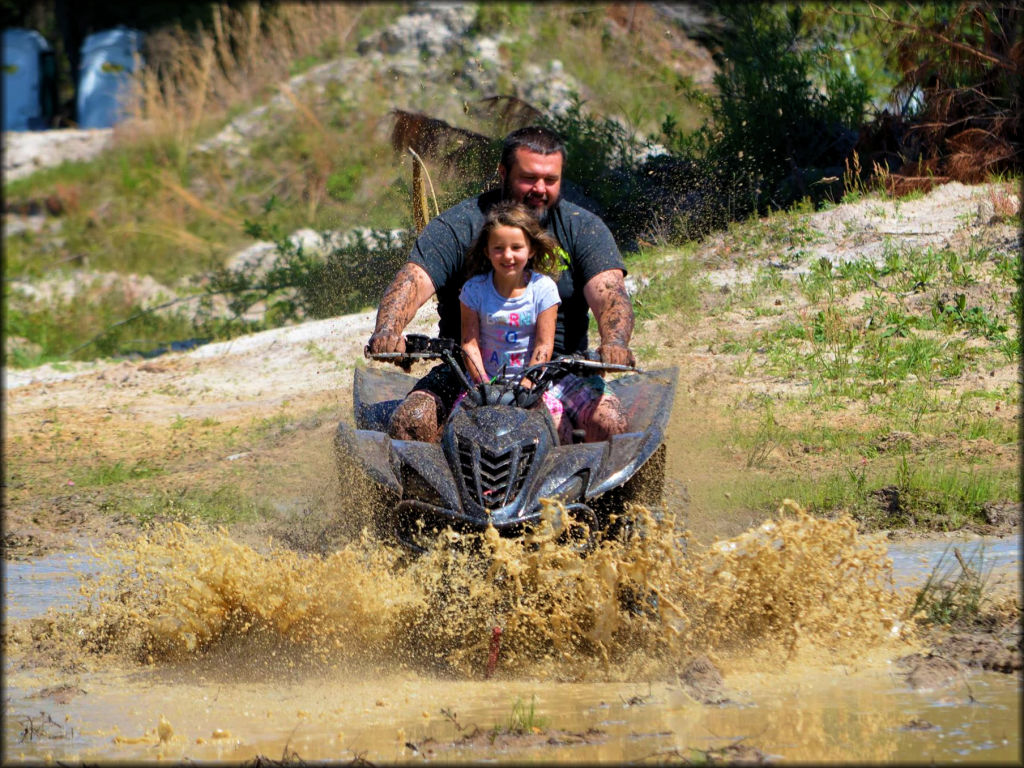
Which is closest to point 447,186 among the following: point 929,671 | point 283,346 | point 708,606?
point 283,346

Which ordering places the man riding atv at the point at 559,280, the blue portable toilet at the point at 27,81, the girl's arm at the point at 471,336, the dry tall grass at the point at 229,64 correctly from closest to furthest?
the girl's arm at the point at 471,336, the man riding atv at the point at 559,280, the dry tall grass at the point at 229,64, the blue portable toilet at the point at 27,81

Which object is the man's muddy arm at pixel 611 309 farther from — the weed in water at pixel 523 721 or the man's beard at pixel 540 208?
the weed in water at pixel 523 721

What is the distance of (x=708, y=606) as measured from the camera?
4.53 meters

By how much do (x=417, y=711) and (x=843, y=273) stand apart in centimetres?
657

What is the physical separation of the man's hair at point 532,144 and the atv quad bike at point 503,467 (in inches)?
42.3

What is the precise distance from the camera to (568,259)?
5.66 meters

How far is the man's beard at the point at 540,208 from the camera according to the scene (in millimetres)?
5645

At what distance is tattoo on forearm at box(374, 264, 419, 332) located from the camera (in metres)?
5.57

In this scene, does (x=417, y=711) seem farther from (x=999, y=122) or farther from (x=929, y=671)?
(x=999, y=122)

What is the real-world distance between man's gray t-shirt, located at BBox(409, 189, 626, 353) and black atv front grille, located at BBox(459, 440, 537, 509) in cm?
113

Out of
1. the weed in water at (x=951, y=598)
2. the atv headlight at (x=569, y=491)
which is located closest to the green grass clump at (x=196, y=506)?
the atv headlight at (x=569, y=491)

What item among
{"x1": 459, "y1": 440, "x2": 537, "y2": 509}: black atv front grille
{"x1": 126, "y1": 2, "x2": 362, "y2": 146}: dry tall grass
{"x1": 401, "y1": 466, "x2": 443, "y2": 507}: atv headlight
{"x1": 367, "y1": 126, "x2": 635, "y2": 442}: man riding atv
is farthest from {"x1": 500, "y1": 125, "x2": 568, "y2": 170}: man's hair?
{"x1": 126, "y1": 2, "x2": 362, "y2": 146}: dry tall grass

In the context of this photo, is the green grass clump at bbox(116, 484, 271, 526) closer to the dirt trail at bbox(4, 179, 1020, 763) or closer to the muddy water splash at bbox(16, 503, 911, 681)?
the dirt trail at bbox(4, 179, 1020, 763)

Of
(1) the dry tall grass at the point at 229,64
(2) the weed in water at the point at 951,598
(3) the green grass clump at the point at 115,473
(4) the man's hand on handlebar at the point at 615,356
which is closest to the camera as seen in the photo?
(2) the weed in water at the point at 951,598
